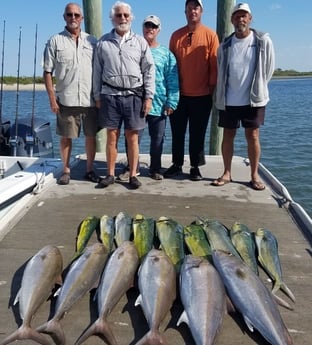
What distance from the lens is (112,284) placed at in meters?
2.97

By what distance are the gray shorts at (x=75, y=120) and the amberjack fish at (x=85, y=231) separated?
1522mm

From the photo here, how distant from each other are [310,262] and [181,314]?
1353 mm

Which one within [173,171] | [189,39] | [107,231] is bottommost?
[107,231]

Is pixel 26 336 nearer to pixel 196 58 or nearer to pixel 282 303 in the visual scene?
pixel 282 303

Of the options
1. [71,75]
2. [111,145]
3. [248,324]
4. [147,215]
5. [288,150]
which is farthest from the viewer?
[288,150]

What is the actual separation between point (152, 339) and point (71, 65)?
3.64 metres

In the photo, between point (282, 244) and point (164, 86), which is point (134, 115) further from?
point (282, 244)

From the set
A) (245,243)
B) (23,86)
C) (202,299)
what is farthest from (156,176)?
(23,86)

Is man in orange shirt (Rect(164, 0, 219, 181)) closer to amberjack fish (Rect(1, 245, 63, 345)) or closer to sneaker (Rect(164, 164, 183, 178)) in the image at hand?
sneaker (Rect(164, 164, 183, 178))

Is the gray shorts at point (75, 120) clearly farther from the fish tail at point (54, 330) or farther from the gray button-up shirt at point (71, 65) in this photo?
the fish tail at point (54, 330)

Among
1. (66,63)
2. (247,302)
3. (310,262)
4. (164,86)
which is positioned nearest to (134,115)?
(164,86)

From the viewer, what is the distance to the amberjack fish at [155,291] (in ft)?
8.37

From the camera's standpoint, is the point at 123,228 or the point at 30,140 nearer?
the point at 123,228

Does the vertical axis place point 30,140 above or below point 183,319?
above
